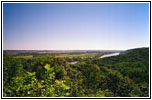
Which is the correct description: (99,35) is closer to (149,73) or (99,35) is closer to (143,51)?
(143,51)

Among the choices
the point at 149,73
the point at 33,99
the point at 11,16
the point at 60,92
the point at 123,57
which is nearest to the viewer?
the point at 60,92

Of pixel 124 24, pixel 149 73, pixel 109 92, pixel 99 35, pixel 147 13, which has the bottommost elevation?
pixel 109 92

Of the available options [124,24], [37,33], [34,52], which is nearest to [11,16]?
[37,33]

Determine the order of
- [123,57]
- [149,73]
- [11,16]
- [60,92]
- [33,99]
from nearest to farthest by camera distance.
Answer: [60,92] < [33,99] < [149,73] < [11,16] < [123,57]

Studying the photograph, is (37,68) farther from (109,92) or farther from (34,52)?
(109,92)

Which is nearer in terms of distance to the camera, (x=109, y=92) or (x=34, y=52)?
(x=109, y=92)

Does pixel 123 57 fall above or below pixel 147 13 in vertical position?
below

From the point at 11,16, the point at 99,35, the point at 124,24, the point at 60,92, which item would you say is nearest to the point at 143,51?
the point at 124,24
